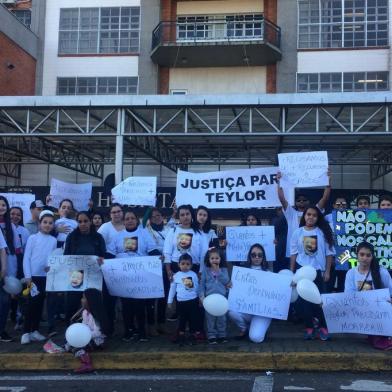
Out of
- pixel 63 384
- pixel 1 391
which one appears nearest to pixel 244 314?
pixel 63 384

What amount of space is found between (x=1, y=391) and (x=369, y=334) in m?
4.05

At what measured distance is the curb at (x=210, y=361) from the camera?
225 inches

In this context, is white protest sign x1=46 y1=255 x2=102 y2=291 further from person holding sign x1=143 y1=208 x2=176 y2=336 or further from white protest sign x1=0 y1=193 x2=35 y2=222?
white protest sign x1=0 y1=193 x2=35 y2=222

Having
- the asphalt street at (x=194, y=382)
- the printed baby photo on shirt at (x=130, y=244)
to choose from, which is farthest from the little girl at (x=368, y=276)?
the printed baby photo on shirt at (x=130, y=244)

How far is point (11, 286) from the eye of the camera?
21.2ft

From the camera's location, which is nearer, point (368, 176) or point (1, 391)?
point (1, 391)

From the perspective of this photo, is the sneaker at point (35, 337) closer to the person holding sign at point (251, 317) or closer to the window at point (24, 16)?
the person holding sign at point (251, 317)

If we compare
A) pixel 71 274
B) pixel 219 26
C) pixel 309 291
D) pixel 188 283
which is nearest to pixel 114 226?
pixel 71 274

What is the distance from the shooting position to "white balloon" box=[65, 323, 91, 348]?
18.8ft

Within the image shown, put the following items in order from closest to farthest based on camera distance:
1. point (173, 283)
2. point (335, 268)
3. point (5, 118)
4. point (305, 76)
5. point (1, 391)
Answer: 1. point (1, 391)
2. point (173, 283)
3. point (335, 268)
4. point (5, 118)
5. point (305, 76)

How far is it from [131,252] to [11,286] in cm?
151

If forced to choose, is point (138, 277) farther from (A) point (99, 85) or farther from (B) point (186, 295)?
(A) point (99, 85)

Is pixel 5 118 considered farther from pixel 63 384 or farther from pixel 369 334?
pixel 369 334

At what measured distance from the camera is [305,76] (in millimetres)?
21359
